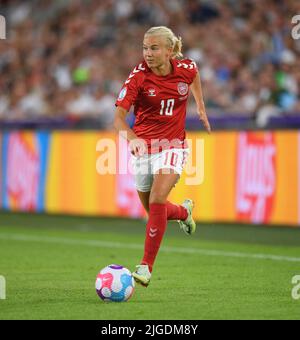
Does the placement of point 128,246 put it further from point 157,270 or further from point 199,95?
point 199,95

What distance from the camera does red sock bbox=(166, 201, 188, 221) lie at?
8.81 meters

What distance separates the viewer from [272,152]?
1416cm

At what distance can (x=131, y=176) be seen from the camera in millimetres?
15914

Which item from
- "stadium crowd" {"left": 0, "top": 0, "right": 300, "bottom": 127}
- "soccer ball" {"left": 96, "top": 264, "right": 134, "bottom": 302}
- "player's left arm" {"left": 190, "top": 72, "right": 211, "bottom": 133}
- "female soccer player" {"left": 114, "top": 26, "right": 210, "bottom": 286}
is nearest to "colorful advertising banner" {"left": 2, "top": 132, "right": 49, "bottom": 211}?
"stadium crowd" {"left": 0, "top": 0, "right": 300, "bottom": 127}

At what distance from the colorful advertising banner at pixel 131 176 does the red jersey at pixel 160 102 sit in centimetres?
544

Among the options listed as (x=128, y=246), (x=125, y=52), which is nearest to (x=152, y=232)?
(x=128, y=246)

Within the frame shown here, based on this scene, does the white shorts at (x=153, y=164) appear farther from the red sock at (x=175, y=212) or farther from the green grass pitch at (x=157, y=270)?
the green grass pitch at (x=157, y=270)

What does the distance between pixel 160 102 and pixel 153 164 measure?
550 millimetres

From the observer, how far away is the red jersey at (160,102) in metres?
8.40

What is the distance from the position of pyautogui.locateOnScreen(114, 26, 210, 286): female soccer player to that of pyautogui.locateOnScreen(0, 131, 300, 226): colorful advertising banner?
215 inches

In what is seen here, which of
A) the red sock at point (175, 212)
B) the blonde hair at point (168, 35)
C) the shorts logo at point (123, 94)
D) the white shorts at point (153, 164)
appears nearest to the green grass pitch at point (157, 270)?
the red sock at point (175, 212)

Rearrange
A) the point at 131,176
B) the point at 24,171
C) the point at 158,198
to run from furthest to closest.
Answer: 1. the point at 24,171
2. the point at 131,176
3. the point at 158,198
